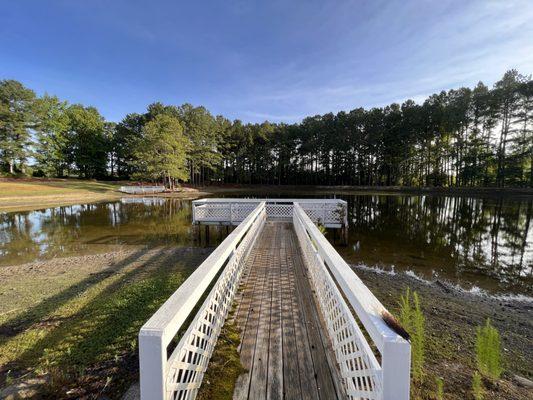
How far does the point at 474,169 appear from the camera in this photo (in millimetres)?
35250

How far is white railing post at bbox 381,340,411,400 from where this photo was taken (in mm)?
1198

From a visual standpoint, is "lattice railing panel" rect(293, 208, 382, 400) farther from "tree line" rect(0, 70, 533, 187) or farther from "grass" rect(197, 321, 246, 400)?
"tree line" rect(0, 70, 533, 187)

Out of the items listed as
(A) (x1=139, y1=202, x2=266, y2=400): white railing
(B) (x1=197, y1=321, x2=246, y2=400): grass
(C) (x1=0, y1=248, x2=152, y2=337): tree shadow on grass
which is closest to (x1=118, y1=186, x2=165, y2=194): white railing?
(C) (x1=0, y1=248, x2=152, y2=337): tree shadow on grass

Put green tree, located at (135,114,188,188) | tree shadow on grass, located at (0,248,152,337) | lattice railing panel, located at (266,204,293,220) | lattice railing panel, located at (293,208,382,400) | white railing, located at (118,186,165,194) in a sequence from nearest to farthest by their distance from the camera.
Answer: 1. lattice railing panel, located at (293,208,382,400)
2. tree shadow on grass, located at (0,248,152,337)
3. lattice railing panel, located at (266,204,293,220)
4. white railing, located at (118,186,165,194)
5. green tree, located at (135,114,188,188)

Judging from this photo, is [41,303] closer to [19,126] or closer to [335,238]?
[335,238]

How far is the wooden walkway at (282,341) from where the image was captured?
2074 mm

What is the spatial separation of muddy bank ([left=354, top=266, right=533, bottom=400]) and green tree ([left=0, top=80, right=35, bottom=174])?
4775 cm

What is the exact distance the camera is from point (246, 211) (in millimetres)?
11469

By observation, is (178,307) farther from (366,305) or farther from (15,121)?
(15,121)

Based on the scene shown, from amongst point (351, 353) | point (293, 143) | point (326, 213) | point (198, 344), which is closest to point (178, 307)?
point (198, 344)

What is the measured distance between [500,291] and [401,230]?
22.1 ft

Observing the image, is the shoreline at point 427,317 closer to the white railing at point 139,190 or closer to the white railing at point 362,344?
the white railing at point 362,344

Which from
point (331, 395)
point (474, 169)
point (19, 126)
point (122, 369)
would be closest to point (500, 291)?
point (331, 395)

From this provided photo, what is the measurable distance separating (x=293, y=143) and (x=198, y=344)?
52.0 metres
